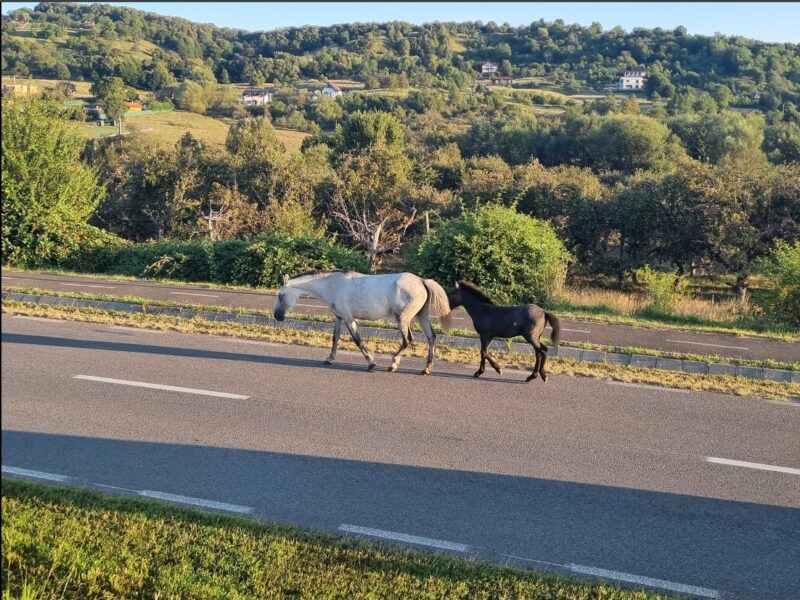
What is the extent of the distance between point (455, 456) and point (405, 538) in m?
2.00

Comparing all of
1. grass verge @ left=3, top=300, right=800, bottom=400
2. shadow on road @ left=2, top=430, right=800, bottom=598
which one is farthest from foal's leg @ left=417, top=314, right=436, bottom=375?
shadow on road @ left=2, top=430, right=800, bottom=598

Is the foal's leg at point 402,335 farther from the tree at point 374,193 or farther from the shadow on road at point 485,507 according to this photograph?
the tree at point 374,193

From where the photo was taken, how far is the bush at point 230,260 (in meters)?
25.6

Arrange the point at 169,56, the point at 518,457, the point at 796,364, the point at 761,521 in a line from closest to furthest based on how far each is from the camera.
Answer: the point at 761,521
the point at 518,457
the point at 796,364
the point at 169,56

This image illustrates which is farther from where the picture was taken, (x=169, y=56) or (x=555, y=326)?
(x=169, y=56)

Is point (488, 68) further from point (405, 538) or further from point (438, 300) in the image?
point (405, 538)

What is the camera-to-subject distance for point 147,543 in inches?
228

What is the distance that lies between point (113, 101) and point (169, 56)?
32.7ft

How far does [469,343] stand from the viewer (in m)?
14.3

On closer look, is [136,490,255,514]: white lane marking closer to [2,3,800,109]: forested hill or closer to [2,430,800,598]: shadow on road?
[2,430,800,598]: shadow on road

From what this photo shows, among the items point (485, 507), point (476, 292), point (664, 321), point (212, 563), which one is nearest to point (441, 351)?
point (476, 292)

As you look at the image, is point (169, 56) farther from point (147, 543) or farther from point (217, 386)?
point (147, 543)

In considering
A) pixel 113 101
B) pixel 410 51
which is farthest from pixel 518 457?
pixel 410 51

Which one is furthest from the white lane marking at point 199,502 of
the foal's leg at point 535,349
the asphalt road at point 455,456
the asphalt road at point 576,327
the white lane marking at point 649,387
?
the asphalt road at point 576,327
